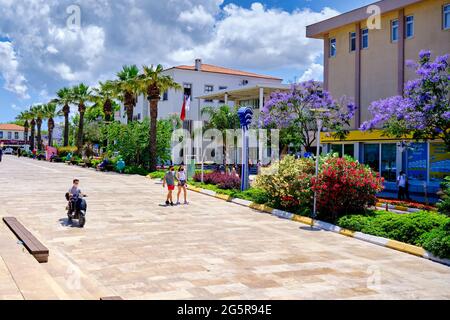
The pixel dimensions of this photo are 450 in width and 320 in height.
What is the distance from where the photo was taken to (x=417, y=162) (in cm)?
2716

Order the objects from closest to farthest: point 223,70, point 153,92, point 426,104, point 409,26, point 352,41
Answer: point 426,104, point 409,26, point 352,41, point 153,92, point 223,70

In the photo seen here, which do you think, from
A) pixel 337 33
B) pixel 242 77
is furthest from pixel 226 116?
pixel 242 77

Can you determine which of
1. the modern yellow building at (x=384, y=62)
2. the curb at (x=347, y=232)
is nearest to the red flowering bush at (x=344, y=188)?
the curb at (x=347, y=232)

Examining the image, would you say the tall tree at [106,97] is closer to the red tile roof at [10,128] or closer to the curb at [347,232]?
the curb at [347,232]

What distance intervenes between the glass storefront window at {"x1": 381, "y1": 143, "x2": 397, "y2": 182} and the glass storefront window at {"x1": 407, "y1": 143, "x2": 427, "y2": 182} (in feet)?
3.41

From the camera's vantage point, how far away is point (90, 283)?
320 inches

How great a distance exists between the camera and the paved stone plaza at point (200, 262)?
25.9 ft

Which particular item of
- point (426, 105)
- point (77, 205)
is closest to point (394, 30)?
point (426, 105)

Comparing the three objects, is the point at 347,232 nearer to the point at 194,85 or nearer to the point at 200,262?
the point at 200,262

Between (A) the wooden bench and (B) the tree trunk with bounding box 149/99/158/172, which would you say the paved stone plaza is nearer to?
(A) the wooden bench

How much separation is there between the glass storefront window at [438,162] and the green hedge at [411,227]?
12.5 metres

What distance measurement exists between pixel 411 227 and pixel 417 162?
15.9 metres

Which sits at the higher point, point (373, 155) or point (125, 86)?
point (125, 86)
